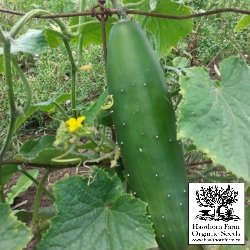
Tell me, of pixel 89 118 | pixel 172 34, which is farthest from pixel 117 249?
pixel 172 34

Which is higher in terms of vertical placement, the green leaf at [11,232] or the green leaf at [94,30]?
the green leaf at [94,30]

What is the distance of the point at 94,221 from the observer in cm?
112

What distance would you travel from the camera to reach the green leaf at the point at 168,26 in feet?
4.89

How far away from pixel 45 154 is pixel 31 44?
248 millimetres

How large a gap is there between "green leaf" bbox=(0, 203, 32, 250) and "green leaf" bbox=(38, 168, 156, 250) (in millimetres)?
46

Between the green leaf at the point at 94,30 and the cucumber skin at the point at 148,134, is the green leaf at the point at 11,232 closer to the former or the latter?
the cucumber skin at the point at 148,134

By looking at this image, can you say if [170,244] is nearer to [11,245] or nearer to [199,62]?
[11,245]

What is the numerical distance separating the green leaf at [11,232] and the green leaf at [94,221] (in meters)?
0.05

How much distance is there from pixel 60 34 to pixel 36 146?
0.98ft

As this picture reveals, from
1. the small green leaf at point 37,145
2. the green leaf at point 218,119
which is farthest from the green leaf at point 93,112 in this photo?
the green leaf at point 218,119

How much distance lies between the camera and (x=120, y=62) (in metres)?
1.24
